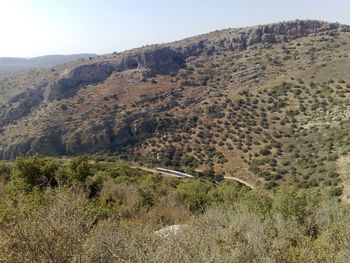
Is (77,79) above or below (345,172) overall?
above

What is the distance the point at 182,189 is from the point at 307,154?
25.0 meters

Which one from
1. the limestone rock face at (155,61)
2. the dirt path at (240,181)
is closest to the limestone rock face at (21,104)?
the limestone rock face at (155,61)

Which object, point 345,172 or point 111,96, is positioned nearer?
point 345,172

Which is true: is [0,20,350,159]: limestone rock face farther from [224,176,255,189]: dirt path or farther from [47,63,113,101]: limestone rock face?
[224,176,255,189]: dirt path

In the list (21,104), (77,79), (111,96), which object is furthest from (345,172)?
(21,104)

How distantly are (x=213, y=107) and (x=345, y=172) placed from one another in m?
34.7

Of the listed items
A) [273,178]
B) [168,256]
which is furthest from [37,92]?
[168,256]

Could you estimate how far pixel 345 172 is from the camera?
150ft

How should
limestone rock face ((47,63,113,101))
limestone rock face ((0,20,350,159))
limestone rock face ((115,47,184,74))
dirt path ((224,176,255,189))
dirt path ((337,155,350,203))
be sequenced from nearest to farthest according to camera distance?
dirt path ((337,155,350,203)) → dirt path ((224,176,255,189)) → limestone rock face ((0,20,350,159)) → limestone rock face ((47,63,113,101)) → limestone rock face ((115,47,184,74))

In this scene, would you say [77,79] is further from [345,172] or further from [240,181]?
[345,172]

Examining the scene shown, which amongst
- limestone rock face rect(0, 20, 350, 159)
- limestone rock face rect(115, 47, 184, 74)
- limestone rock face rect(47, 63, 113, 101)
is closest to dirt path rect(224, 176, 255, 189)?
limestone rock face rect(0, 20, 350, 159)

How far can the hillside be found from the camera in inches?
2292

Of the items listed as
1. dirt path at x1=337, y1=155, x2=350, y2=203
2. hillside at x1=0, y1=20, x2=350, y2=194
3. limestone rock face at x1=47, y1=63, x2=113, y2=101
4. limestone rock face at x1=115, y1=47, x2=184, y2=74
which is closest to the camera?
dirt path at x1=337, y1=155, x2=350, y2=203

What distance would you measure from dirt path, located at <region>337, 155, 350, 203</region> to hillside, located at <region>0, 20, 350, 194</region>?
8.6 inches
